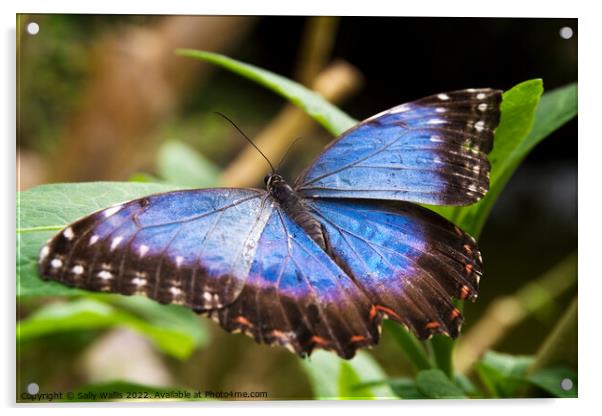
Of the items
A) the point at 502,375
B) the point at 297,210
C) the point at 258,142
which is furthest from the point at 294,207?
the point at 258,142

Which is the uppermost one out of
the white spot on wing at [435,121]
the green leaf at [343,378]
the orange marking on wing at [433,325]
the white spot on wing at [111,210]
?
the white spot on wing at [435,121]

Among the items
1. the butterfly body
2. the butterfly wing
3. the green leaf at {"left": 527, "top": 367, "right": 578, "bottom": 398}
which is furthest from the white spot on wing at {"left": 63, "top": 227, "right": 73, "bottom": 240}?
the green leaf at {"left": 527, "top": 367, "right": 578, "bottom": 398}

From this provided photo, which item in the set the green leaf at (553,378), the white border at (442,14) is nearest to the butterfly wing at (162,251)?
the white border at (442,14)

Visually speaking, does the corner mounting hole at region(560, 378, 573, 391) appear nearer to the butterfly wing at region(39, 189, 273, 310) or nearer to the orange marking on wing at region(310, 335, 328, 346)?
the orange marking on wing at region(310, 335, 328, 346)

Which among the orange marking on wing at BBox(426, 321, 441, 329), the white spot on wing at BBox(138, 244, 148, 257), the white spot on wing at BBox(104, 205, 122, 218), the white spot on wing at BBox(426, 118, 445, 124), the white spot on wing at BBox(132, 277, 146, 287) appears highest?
the white spot on wing at BBox(426, 118, 445, 124)

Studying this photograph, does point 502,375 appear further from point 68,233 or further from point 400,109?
point 68,233

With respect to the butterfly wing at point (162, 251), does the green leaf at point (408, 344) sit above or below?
below

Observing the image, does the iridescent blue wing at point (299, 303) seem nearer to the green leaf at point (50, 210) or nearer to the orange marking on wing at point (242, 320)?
the orange marking on wing at point (242, 320)
